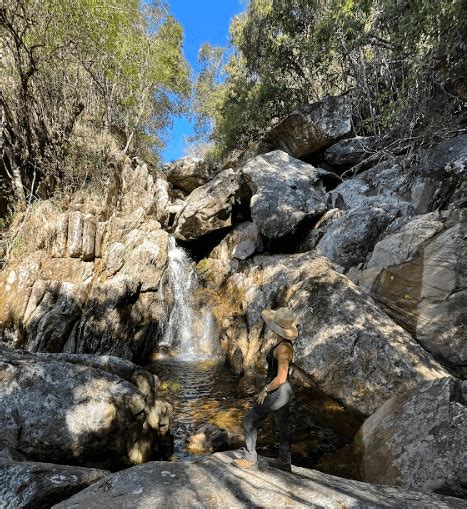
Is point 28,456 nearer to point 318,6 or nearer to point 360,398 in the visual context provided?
point 360,398

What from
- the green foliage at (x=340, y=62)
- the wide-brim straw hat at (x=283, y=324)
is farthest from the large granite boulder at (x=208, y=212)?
the wide-brim straw hat at (x=283, y=324)

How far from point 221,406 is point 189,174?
20.7 metres

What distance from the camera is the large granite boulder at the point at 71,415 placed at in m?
5.18

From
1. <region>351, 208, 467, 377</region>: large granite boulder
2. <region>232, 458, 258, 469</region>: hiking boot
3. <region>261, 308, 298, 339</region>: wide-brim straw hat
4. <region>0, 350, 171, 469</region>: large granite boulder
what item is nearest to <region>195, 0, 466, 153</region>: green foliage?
<region>351, 208, 467, 377</region>: large granite boulder

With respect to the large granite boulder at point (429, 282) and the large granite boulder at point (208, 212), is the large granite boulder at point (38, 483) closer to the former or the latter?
the large granite boulder at point (429, 282)

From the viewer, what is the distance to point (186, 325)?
15305 millimetres

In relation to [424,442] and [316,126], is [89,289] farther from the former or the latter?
[316,126]

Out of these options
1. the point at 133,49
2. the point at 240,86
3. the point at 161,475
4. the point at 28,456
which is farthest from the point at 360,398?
the point at 240,86

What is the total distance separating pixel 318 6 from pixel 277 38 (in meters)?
2.92

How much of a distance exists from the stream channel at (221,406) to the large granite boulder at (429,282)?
3.06 meters

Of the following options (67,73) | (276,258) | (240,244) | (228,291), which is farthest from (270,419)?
(67,73)

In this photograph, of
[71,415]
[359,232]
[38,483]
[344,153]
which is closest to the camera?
[38,483]

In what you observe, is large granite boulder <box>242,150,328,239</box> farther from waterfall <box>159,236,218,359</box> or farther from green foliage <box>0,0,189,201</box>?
green foliage <box>0,0,189,201</box>

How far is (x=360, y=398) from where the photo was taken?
7359 mm
